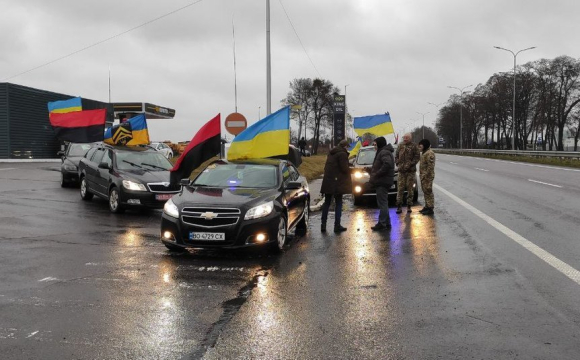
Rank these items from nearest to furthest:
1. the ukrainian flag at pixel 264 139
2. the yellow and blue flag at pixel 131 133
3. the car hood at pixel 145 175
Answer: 1. the ukrainian flag at pixel 264 139
2. the car hood at pixel 145 175
3. the yellow and blue flag at pixel 131 133

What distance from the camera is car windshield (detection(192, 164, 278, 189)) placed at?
8.59 m

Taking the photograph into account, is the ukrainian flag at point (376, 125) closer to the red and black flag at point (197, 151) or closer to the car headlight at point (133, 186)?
the car headlight at point (133, 186)

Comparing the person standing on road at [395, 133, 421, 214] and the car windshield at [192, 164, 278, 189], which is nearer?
the car windshield at [192, 164, 278, 189]

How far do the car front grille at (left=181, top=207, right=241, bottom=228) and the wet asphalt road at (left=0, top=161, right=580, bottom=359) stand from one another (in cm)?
53

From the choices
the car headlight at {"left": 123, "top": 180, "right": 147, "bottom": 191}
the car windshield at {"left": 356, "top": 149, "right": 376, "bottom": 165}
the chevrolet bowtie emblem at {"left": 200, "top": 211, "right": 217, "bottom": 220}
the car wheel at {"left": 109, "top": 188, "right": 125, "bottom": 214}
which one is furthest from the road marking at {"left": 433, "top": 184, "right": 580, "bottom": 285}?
the car wheel at {"left": 109, "top": 188, "right": 125, "bottom": 214}

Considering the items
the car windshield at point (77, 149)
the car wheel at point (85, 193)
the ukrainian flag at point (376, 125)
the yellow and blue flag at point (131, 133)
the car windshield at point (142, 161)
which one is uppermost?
the ukrainian flag at point (376, 125)

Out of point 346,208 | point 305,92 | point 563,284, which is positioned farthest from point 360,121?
point 305,92

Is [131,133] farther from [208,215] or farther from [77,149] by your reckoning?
[208,215]

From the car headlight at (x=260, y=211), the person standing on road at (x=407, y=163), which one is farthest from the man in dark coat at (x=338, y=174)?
the person standing on road at (x=407, y=163)

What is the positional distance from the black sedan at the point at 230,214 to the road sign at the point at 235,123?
14.6 ft

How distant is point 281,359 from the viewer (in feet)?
12.1

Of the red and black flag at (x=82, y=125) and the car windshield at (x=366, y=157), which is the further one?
the red and black flag at (x=82, y=125)

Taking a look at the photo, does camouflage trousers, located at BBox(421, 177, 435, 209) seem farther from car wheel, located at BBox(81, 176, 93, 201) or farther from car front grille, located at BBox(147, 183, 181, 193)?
car wheel, located at BBox(81, 176, 93, 201)

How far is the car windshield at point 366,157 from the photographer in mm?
14770
